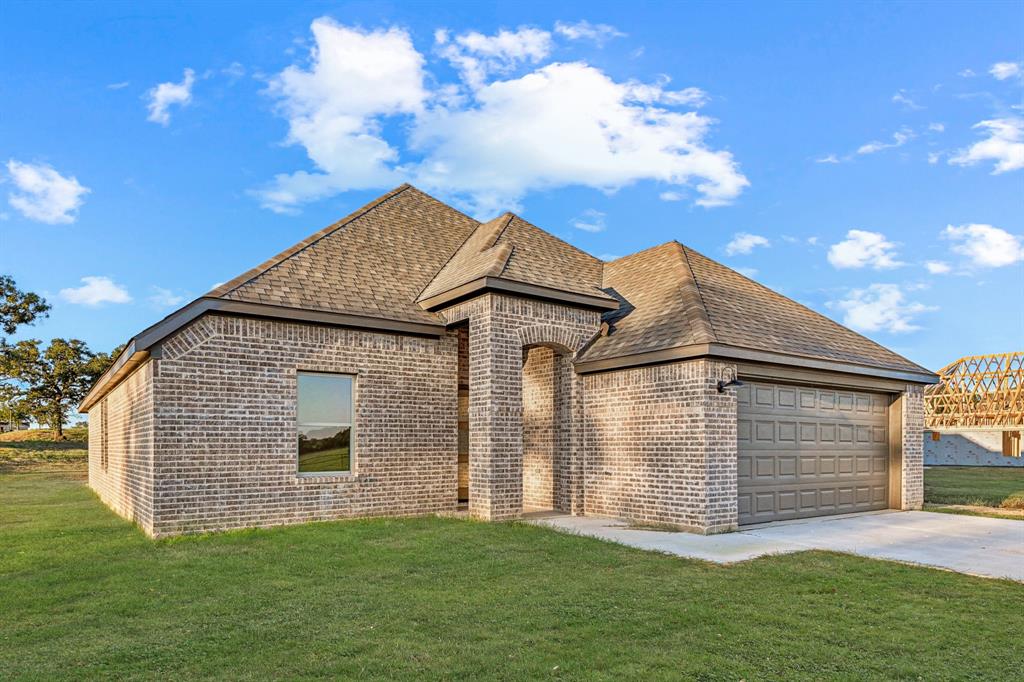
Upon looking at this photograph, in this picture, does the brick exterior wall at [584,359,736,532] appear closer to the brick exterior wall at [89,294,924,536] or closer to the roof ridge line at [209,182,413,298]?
the brick exterior wall at [89,294,924,536]

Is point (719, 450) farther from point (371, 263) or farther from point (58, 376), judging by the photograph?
point (58, 376)

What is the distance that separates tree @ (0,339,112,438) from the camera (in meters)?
42.0

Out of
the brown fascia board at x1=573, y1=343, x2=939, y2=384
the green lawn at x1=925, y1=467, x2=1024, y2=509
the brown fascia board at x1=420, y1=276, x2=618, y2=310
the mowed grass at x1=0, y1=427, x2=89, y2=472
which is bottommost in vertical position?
the mowed grass at x1=0, y1=427, x2=89, y2=472

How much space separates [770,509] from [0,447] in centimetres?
4365

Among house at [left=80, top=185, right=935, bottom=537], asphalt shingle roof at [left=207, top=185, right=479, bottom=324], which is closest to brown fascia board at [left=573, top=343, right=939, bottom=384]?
house at [left=80, top=185, right=935, bottom=537]

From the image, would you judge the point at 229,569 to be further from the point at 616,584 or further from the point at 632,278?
the point at 632,278

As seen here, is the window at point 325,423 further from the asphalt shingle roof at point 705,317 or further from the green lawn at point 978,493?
the green lawn at point 978,493

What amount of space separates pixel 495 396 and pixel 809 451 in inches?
236

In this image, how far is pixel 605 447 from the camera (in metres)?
13.3

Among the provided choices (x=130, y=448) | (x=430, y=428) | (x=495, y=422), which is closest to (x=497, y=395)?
(x=495, y=422)

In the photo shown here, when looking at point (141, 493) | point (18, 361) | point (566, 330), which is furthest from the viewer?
point (18, 361)

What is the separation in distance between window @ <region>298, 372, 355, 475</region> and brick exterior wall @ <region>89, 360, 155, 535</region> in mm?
2311

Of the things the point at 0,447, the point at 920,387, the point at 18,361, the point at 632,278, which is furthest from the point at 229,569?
the point at 0,447

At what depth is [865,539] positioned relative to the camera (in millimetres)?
10945
